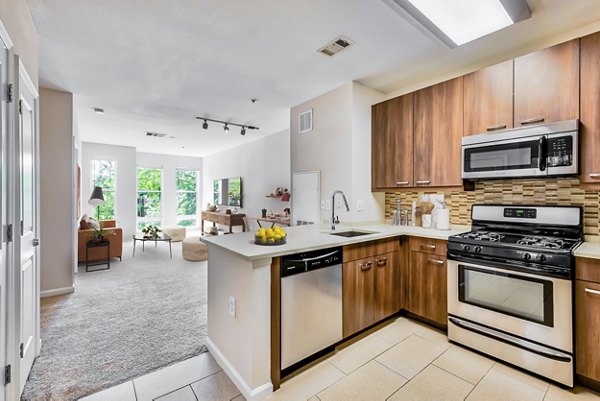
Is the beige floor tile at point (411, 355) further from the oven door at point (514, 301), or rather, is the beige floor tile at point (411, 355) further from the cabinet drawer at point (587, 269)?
the cabinet drawer at point (587, 269)

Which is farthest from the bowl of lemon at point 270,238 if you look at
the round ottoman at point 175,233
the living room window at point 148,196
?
the living room window at point 148,196

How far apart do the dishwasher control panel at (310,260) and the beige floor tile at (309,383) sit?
750 millimetres

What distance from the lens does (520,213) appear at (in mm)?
2520

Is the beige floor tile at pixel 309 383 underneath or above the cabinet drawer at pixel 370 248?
underneath

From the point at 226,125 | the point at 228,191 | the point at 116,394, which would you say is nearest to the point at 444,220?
the point at 116,394

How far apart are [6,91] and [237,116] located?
3524mm

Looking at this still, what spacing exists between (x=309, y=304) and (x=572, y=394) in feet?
5.90

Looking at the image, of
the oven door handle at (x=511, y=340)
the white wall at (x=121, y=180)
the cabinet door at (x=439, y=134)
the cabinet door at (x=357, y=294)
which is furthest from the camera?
the white wall at (x=121, y=180)

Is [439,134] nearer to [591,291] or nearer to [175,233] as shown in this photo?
[591,291]

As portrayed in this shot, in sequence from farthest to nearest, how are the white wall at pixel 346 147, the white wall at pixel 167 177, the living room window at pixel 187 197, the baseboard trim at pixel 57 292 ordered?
1. the living room window at pixel 187 197
2. the white wall at pixel 167 177
3. the baseboard trim at pixel 57 292
4. the white wall at pixel 346 147

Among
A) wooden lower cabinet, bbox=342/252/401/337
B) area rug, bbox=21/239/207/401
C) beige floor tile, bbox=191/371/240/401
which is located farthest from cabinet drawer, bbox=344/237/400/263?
area rug, bbox=21/239/207/401

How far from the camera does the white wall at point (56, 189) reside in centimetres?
359

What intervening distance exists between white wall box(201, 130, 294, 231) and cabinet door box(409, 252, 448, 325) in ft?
12.6

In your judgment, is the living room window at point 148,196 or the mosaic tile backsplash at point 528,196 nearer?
the mosaic tile backsplash at point 528,196
